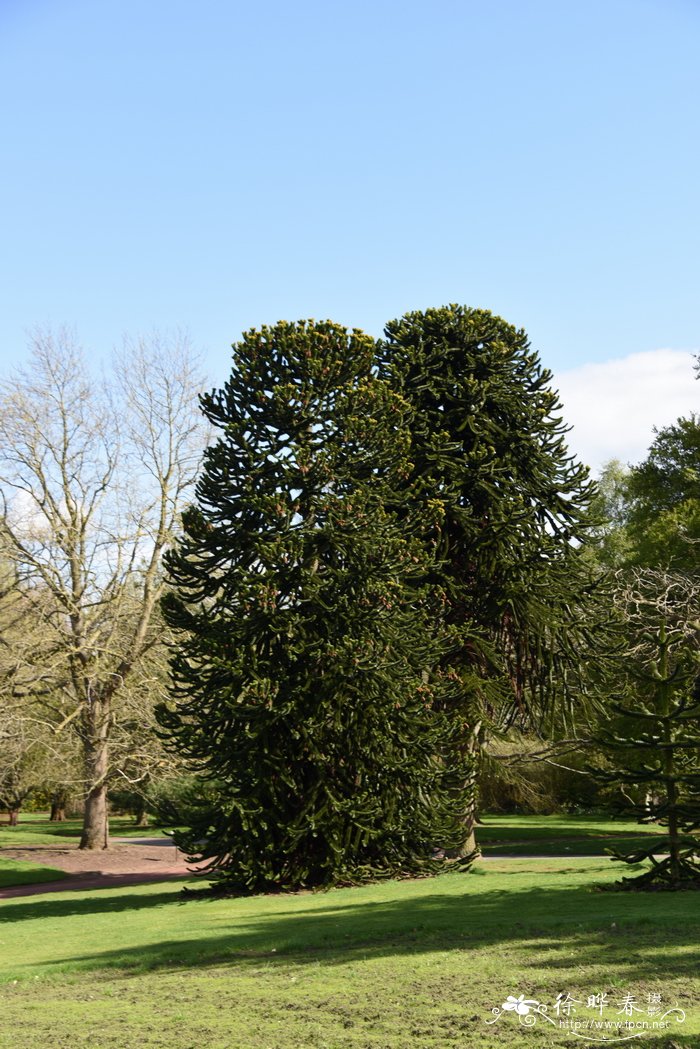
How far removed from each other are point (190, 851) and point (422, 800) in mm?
4274

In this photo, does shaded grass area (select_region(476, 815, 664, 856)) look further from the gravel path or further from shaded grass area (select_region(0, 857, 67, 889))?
shaded grass area (select_region(0, 857, 67, 889))

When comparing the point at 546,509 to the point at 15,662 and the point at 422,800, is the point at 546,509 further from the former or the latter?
the point at 15,662

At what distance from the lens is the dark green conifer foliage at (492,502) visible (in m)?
21.2

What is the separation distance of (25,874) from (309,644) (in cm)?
1344

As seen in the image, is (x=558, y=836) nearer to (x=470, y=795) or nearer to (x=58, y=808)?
(x=470, y=795)

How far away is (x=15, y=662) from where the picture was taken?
27359mm

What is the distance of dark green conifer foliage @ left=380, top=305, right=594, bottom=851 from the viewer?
21203 mm

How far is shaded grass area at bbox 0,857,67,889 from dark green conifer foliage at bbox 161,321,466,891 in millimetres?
9921

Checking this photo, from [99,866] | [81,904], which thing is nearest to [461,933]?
[81,904]

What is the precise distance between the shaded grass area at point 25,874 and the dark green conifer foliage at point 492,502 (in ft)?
36.8

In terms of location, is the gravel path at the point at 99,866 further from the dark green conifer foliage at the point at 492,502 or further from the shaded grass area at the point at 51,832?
the dark green conifer foliage at the point at 492,502

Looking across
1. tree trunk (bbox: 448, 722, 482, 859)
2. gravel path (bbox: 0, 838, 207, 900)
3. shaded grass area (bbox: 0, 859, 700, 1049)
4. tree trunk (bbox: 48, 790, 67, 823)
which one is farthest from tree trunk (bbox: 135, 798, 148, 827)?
shaded grass area (bbox: 0, 859, 700, 1049)

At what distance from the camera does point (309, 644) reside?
1767 centimetres

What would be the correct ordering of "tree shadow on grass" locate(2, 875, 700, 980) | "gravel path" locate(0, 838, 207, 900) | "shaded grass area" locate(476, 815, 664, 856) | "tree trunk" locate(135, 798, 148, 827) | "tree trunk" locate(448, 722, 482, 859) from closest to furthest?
"tree shadow on grass" locate(2, 875, 700, 980) → "tree trunk" locate(448, 722, 482, 859) → "gravel path" locate(0, 838, 207, 900) → "shaded grass area" locate(476, 815, 664, 856) → "tree trunk" locate(135, 798, 148, 827)
